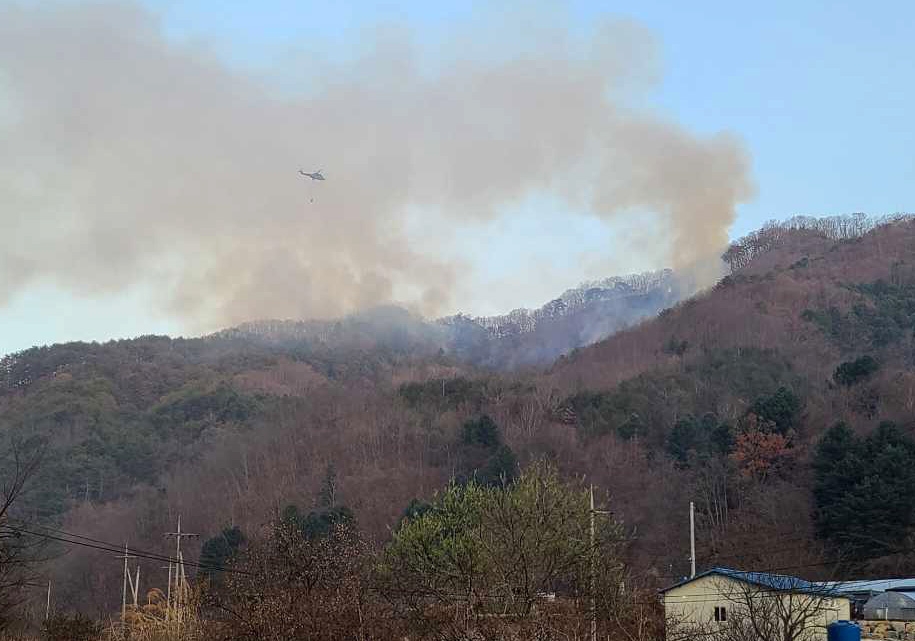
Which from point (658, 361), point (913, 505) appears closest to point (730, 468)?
point (913, 505)

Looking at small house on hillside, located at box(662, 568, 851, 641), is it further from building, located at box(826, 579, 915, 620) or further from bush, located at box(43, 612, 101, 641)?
bush, located at box(43, 612, 101, 641)

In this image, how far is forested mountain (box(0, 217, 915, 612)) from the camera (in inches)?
1889

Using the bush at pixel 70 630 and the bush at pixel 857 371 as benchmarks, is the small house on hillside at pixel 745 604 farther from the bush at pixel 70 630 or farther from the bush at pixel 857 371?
the bush at pixel 857 371

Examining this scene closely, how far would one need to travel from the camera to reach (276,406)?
10281 centimetres

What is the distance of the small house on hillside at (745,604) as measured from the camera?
2095 centimetres

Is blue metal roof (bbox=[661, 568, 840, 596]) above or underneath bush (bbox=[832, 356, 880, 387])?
underneath

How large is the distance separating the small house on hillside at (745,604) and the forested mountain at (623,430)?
682 centimetres

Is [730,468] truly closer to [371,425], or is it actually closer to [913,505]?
[913,505]

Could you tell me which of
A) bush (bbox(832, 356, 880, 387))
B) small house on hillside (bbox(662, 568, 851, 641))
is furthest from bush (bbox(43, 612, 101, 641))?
bush (bbox(832, 356, 880, 387))

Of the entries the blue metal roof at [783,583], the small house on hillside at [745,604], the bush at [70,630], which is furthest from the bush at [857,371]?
the bush at [70,630]

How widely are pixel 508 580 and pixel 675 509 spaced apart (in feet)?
129

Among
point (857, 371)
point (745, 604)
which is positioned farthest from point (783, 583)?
point (857, 371)

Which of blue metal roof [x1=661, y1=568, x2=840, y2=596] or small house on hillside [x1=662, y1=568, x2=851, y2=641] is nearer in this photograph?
small house on hillside [x1=662, y1=568, x2=851, y2=641]

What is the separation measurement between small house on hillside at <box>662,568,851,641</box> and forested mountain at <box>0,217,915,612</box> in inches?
269
